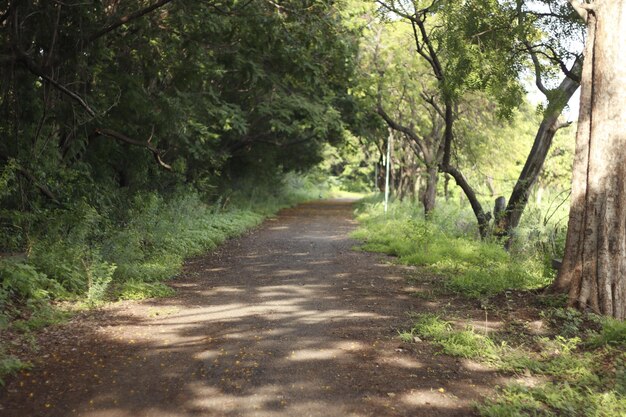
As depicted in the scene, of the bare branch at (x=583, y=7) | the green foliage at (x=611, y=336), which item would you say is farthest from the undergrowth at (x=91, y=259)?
the bare branch at (x=583, y=7)

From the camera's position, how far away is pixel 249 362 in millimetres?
5383

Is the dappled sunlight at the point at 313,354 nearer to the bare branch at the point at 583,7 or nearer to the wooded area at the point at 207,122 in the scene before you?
the wooded area at the point at 207,122

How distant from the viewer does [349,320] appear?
7016 millimetres

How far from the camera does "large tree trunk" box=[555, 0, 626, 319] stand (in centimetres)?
659

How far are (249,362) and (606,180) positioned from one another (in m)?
4.49

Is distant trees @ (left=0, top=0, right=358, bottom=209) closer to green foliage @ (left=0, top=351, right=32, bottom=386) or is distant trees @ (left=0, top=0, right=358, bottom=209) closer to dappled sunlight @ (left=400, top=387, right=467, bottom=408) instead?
green foliage @ (left=0, top=351, right=32, bottom=386)

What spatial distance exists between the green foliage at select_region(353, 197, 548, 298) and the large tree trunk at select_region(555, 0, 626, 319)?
5.84 ft

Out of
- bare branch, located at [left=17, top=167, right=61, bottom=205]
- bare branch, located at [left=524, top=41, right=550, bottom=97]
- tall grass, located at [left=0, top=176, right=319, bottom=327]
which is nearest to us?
tall grass, located at [left=0, top=176, right=319, bottom=327]

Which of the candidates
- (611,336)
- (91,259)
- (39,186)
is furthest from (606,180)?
(39,186)

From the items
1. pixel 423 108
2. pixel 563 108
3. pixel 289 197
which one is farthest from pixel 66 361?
pixel 289 197

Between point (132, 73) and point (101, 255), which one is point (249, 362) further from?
point (132, 73)

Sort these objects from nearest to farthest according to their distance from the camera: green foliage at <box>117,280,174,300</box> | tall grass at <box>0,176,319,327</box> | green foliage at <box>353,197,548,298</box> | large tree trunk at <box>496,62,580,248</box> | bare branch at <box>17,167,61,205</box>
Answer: tall grass at <box>0,176,319,327</box> → green foliage at <box>117,280,174,300</box> → green foliage at <box>353,197,548,298</box> → bare branch at <box>17,167,61,205</box> → large tree trunk at <box>496,62,580,248</box>

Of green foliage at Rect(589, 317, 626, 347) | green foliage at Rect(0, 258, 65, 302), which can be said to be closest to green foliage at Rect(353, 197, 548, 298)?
green foliage at Rect(589, 317, 626, 347)

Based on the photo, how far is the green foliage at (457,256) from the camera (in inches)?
346
